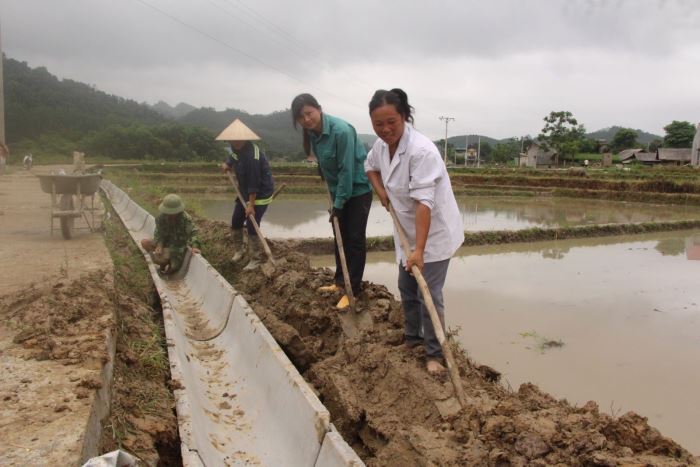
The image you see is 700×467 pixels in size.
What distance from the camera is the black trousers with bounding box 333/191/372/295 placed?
3.84 metres

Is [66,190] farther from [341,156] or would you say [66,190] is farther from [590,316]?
[590,316]

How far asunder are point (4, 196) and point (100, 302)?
379 inches

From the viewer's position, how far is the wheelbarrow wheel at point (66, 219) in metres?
6.17

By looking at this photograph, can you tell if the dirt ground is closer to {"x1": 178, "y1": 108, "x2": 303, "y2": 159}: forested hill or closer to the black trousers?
the black trousers

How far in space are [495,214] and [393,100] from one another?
1241 centimetres

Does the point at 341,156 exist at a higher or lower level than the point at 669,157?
lower

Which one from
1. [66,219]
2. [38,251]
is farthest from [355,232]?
[66,219]

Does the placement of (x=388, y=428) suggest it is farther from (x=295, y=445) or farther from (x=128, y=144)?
(x=128, y=144)

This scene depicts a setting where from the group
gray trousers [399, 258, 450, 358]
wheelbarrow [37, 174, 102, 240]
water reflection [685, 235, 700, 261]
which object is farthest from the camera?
water reflection [685, 235, 700, 261]

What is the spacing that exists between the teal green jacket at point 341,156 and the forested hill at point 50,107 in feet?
137

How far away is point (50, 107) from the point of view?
1722 inches

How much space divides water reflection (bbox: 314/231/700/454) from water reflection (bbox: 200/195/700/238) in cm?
297

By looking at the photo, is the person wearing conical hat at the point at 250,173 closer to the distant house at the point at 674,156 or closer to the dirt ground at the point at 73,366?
the dirt ground at the point at 73,366

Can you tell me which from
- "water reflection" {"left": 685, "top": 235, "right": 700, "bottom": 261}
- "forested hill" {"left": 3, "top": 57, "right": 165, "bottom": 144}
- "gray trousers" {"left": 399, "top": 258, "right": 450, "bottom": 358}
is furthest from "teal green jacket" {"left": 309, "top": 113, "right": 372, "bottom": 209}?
"forested hill" {"left": 3, "top": 57, "right": 165, "bottom": 144}
